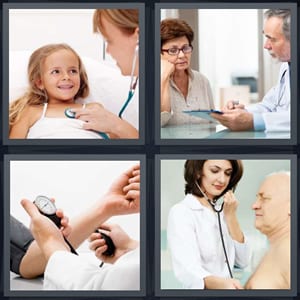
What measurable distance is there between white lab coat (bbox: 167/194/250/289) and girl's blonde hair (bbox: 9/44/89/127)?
0.40m

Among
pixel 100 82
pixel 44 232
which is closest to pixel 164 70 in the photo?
pixel 100 82

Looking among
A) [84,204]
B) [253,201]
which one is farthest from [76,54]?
[253,201]

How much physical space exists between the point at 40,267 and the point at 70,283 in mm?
87

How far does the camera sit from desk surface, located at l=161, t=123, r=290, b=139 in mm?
2949

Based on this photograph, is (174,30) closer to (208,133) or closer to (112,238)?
(208,133)

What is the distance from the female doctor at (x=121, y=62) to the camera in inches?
116

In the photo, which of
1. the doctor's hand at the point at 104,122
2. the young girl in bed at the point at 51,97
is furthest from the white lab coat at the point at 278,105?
the young girl in bed at the point at 51,97

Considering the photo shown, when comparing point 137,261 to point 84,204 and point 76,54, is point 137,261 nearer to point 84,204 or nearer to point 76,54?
point 84,204

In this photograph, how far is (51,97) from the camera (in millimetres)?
2943

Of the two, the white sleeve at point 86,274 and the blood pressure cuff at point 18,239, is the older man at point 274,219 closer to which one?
the white sleeve at point 86,274

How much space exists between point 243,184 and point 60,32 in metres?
0.60

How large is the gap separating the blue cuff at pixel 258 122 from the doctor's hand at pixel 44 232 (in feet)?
1.87

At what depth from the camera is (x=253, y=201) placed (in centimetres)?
295

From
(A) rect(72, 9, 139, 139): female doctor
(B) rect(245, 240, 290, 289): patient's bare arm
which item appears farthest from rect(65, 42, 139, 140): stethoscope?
(B) rect(245, 240, 290, 289): patient's bare arm
